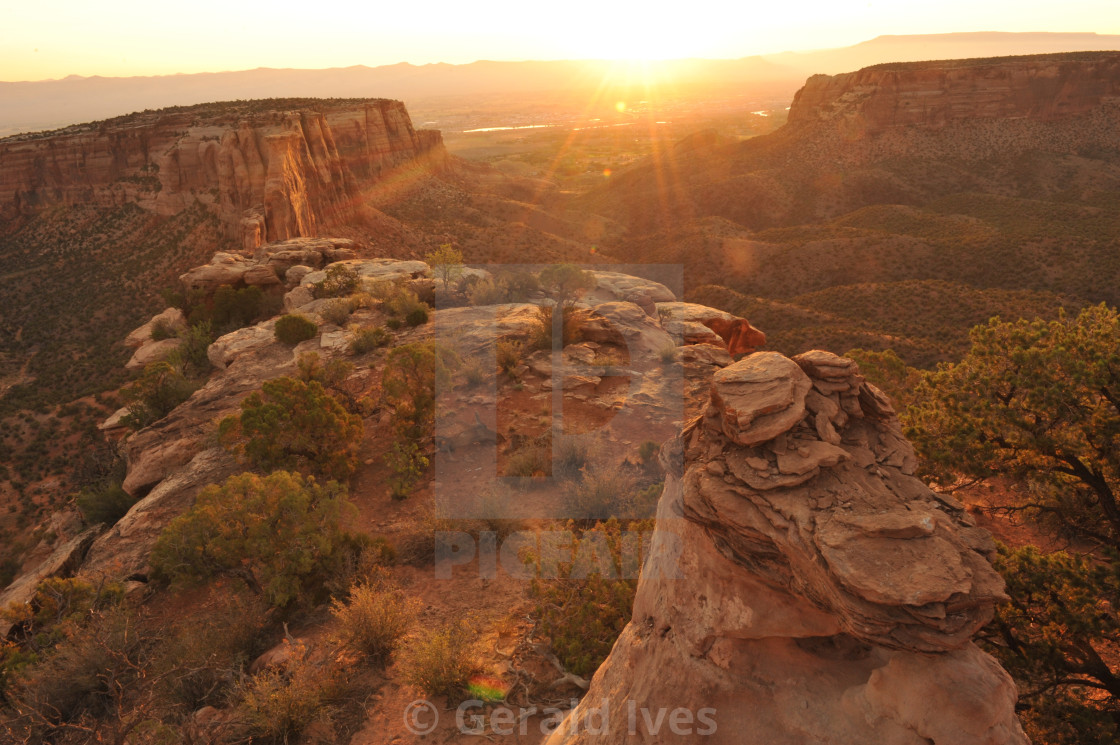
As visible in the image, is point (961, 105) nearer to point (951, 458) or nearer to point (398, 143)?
point (398, 143)

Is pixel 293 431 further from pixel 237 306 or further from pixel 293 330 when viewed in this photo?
pixel 237 306

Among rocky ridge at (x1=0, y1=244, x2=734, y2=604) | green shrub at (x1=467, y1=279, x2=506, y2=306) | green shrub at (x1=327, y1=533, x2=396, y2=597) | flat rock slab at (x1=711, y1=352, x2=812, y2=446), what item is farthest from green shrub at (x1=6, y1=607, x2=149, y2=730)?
green shrub at (x1=467, y1=279, x2=506, y2=306)

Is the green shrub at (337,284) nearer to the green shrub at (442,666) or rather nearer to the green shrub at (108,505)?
the green shrub at (108,505)

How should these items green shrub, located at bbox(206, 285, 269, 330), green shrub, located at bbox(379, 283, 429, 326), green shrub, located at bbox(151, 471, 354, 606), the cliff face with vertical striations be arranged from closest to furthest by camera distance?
green shrub, located at bbox(151, 471, 354, 606) → green shrub, located at bbox(379, 283, 429, 326) → green shrub, located at bbox(206, 285, 269, 330) → the cliff face with vertical striations

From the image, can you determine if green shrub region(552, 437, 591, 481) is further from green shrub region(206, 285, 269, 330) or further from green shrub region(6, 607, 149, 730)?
green shrub region(206, 285, 269, 330)

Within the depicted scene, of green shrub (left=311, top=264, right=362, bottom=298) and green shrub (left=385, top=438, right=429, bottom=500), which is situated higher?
green shrub (left=311, top=264, right=362, bottom=298)

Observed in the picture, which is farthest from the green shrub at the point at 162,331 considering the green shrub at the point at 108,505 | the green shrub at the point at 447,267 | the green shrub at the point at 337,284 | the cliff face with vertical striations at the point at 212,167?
the green shrub at the point at 108,505

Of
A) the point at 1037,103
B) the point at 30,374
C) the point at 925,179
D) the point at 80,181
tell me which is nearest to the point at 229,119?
the point at 80,181
